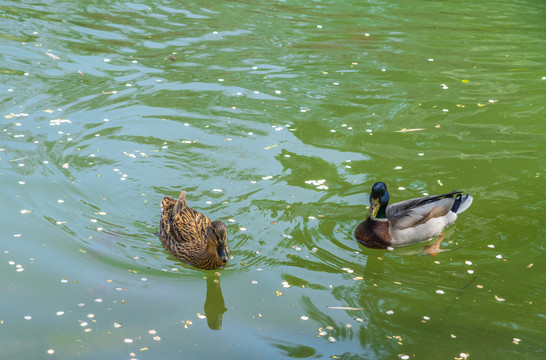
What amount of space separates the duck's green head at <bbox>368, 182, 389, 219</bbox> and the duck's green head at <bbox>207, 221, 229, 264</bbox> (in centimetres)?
164

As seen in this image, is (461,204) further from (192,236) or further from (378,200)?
(192,236)

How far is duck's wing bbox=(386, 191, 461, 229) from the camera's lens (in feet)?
25.2

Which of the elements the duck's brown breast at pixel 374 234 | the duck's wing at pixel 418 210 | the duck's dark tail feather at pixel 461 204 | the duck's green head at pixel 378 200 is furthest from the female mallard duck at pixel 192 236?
the duck's dark tail feather at pixel 461 204

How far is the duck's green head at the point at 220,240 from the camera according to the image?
6.79 metres

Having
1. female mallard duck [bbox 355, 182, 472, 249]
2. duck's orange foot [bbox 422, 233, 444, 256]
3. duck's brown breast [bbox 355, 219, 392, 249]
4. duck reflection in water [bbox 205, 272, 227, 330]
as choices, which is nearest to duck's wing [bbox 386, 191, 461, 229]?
female mallard duck [bbox 355, 182, 472, 249]

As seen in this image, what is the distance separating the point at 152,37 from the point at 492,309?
8929mm

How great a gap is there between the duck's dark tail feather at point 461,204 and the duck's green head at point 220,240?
8.77 ft

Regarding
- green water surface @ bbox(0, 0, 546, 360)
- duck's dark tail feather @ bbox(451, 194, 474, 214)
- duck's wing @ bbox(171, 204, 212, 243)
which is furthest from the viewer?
duck's dark tail feather @ bbox(451, 194, 474, 214)

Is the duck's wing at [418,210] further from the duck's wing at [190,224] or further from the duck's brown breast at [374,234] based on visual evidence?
the duck's wing at [190,224]

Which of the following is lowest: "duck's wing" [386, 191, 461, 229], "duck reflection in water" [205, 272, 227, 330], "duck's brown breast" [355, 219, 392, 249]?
"duck reflection in water" [205, 272, 227, 330]

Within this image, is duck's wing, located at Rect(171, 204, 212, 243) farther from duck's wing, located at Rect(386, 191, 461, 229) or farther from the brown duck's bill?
duck's wing, located at Rect(386, 191, 461, 229)

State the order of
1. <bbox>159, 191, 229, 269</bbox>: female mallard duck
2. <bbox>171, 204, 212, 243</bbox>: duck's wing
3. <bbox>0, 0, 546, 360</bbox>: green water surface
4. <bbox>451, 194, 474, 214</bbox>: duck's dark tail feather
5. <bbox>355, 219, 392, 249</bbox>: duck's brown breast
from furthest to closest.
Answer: <bbox>451, 194, 474, 214</bbox>: duck's dark tail feather → <bbox>355, 219, 392, 249</bbox>: duck's brown breast → <bbox>171, 204, 212, 243</bbox>: duck's wing → <bbox>159, 191, 229, 269</bbox>: female mallard duck → <bbox>0, 0, 546, 360</bbox>: green water surface

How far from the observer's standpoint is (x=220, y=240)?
680cm

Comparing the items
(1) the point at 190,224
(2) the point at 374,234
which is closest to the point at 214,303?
(1) the point at 190,224
